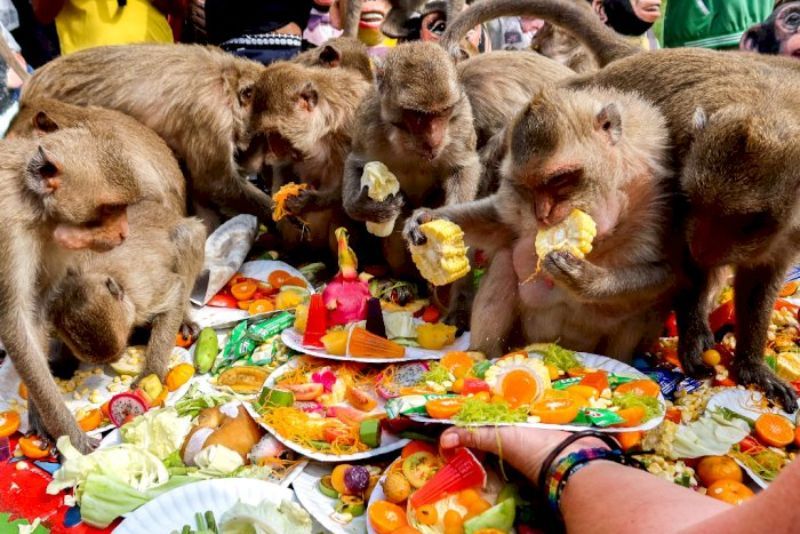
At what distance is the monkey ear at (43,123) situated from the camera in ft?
15.0

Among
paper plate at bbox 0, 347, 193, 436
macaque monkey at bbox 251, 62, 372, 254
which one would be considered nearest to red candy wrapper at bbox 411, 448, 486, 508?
paper plate at bbox 0, 347, 193, 436

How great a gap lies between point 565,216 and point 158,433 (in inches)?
91.3

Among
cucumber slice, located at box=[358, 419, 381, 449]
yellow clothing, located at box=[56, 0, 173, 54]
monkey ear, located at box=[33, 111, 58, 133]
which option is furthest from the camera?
yellow clothing, located at box=[56, 0, 173, 54]

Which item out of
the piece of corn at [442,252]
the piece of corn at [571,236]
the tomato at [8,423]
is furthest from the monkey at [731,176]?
the tomato at [8,423]

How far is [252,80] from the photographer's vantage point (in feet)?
18.4

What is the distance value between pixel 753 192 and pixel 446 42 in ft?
9.68

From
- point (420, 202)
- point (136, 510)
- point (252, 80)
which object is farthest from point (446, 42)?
point (136, 510)

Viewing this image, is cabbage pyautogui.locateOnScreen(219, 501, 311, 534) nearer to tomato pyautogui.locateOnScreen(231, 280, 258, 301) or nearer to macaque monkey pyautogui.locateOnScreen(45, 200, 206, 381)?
macaque monkey pyautogui.locateOnScreen(45, 200, 206, 381)

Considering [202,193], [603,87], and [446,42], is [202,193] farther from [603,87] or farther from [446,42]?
[603,87]

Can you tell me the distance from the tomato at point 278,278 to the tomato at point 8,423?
6.31 ft

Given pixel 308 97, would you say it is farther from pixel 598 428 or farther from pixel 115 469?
pixel 598 428

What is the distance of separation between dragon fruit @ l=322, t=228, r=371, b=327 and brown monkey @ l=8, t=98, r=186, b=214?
1.47 m

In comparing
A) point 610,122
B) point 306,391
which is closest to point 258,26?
point 306,391

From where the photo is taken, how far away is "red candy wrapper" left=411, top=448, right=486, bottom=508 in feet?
8.60
